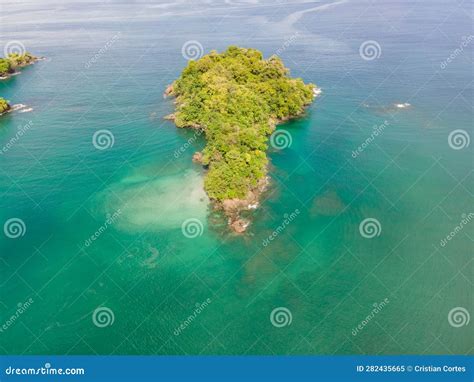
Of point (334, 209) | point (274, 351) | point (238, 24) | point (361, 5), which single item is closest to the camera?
point (274, 351)

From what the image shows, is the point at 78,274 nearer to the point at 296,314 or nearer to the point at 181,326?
the point at 181,326

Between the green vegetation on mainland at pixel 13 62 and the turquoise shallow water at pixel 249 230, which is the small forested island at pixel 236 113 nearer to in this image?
the turquoise shallow water at pixel 249 230

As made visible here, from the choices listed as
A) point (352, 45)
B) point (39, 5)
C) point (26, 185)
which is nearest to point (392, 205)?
point (26, 185)

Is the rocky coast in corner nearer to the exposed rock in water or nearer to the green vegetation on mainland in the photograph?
the green vegetation on mainland

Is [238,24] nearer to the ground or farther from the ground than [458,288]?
farther from the ground

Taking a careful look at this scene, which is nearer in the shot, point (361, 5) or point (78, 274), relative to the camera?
point (78, 274)

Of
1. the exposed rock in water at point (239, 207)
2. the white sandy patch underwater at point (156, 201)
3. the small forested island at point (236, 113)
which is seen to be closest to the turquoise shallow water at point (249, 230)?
the white sandy patch underwater at point (156, 201)

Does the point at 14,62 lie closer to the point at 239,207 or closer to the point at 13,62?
the point at 13,62

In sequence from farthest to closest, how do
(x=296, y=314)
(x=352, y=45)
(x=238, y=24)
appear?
(x=238, y=24) < (x=352, y=45) < (x=296, y=314)

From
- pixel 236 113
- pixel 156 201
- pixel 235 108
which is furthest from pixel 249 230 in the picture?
pixel 235 108
